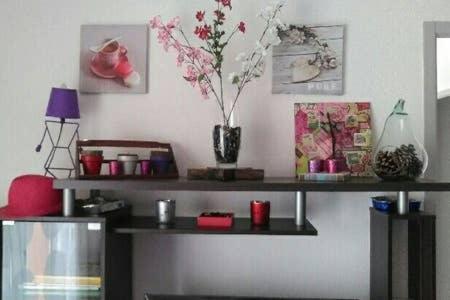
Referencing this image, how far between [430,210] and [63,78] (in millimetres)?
1672

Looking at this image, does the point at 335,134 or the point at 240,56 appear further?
the point at 335,134

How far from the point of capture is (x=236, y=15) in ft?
5.44

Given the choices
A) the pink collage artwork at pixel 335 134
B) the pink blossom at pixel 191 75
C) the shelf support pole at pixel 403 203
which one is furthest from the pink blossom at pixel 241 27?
the shelf support pole at pixel 403 203

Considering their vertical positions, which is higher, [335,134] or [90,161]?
[335,134]

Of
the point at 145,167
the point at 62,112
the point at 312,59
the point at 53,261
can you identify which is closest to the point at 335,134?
the point at 312,59

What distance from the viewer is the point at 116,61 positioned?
1.67m

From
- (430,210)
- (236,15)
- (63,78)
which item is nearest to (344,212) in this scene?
(430,210)

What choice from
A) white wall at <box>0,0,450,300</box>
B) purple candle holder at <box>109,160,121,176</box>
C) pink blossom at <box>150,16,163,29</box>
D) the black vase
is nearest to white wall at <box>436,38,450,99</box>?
white wall at <box>0,0,450,300</box>

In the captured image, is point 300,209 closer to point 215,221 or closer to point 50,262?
point 215,221

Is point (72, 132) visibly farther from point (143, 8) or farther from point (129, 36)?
point (143, 8)

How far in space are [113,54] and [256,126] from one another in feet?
2.27

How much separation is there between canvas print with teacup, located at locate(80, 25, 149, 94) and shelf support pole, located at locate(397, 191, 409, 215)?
44.1 inches

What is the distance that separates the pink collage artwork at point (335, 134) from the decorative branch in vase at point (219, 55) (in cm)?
28

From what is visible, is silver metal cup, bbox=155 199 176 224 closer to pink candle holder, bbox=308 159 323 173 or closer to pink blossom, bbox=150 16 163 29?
pink candle holder, bbox=308 159 323 173
